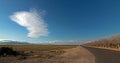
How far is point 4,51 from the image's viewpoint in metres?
41.3
